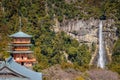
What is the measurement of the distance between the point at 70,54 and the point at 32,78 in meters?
32.1

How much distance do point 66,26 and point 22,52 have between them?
66.8ft

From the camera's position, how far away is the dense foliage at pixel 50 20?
5500 cm

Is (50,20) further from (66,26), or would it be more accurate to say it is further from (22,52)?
(22,52)

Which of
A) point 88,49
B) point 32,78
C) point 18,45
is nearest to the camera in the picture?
point 32,78

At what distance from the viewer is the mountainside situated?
182 feet

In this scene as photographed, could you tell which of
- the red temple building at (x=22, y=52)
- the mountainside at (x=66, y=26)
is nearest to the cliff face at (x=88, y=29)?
the mountainside at (x=66, y=26)

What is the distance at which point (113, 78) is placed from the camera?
37.7 m

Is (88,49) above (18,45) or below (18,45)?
below

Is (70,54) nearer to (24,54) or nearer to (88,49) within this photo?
(88,49)

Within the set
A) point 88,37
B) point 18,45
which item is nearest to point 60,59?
point 88,37

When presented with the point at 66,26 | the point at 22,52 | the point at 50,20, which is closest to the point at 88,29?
the point at 66,26

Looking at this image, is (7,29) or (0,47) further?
(7,29)

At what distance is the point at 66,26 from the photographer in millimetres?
59094

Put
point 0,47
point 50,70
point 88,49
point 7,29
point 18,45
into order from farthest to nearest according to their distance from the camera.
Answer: point 88,49 → point 7,29 → point 0,47 → point 18,45 → point 50,70
